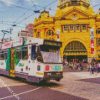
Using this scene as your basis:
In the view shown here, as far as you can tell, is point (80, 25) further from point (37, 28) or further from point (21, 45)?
point (21, 45)

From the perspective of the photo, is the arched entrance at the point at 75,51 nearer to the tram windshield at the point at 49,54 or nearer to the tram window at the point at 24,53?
the tram window at the point at 24,53

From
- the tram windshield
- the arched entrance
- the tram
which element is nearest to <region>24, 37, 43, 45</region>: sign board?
the tram

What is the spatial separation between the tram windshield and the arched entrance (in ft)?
125

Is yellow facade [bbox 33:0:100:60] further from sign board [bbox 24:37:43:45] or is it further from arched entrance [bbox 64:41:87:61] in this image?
sign board [bbox 24:37:43:45]

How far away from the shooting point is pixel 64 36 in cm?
5925

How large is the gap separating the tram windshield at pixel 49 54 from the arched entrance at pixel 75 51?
125 feet

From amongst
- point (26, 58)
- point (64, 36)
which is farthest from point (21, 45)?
point (64, 36)

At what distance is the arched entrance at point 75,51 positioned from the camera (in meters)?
57.5

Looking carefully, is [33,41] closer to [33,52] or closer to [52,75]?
[33,52]

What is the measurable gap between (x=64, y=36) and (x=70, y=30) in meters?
1.78

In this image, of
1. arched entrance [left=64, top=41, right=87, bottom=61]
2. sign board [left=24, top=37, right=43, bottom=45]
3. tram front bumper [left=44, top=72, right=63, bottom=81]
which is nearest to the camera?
tram front bumper [left=44, top=72, right=63, bottom=81]

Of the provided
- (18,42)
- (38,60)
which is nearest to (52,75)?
(38,60)

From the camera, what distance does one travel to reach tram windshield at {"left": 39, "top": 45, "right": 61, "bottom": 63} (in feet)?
60.7

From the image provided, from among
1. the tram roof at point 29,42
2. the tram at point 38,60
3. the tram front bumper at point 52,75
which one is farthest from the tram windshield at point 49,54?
the tram front bumper at point 52,75
